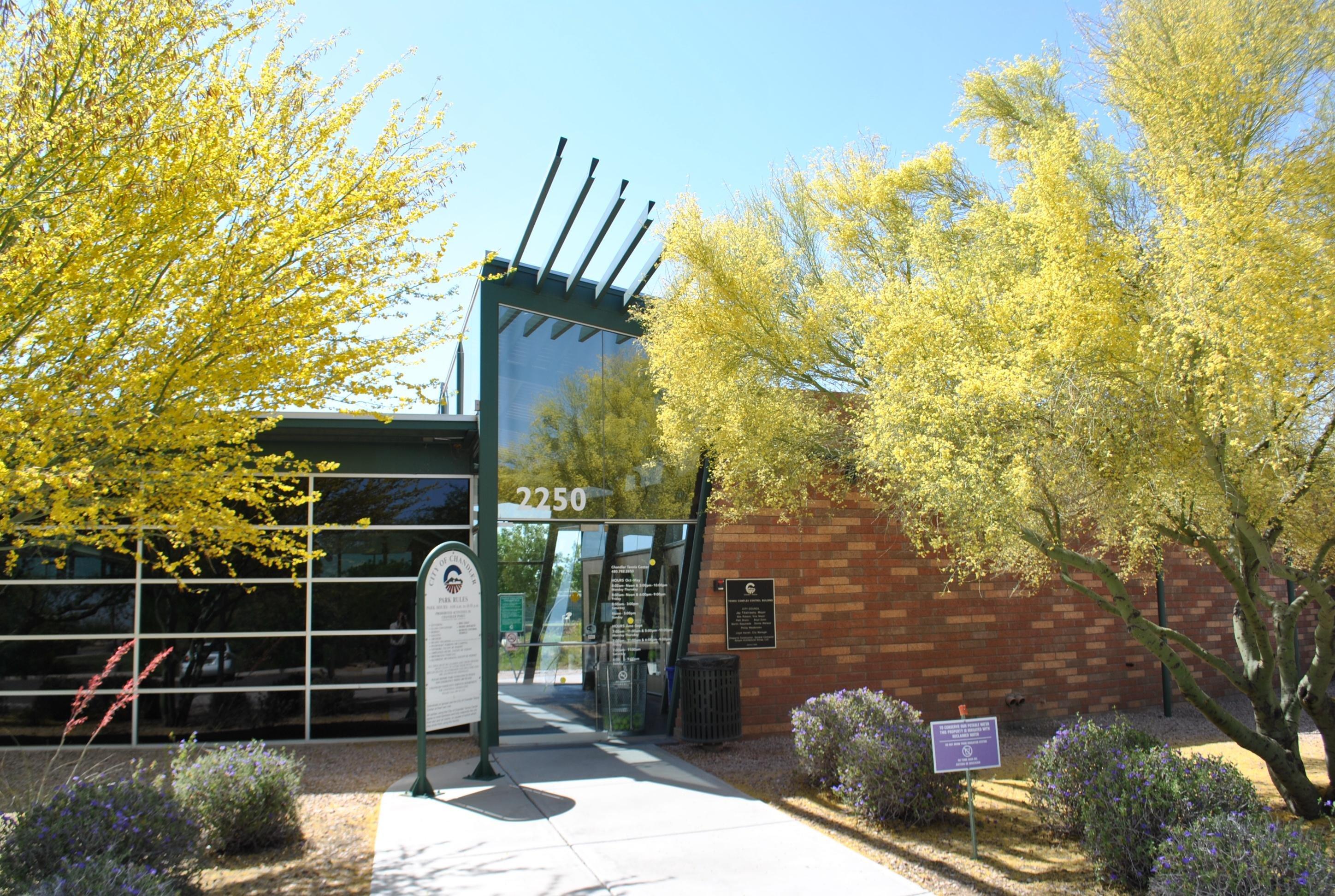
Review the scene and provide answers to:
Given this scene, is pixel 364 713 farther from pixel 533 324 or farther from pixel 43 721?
pixel 533 324

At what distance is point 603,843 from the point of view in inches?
258

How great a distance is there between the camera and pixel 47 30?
4781 millimetres

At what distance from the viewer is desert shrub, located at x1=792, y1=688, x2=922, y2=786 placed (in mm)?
7965

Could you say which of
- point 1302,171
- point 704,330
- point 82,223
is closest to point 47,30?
point 82,223

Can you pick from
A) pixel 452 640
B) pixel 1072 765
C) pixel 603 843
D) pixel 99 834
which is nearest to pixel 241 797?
pixel 99 834

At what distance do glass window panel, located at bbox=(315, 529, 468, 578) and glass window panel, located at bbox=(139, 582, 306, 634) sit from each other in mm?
483

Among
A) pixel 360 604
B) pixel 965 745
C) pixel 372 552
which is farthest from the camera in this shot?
pixel 372 552

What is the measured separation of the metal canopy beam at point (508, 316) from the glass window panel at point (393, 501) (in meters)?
2.08

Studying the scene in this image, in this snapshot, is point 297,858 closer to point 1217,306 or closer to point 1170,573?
point 1217,306

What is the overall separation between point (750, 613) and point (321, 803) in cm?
535

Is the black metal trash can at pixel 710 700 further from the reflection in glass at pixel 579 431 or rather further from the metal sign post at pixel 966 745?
the metal sign post at pixel 966 745

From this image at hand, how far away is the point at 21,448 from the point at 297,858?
342cm

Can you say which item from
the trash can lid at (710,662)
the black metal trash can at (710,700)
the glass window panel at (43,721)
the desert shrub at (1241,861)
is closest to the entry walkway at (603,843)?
the black metal trash can at (710,700)

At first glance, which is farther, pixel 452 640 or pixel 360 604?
pixel 360 604
